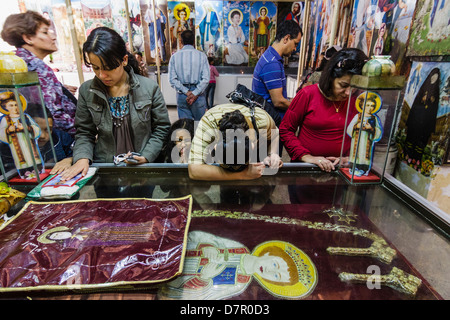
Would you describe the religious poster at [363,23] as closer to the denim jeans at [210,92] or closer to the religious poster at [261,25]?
the religious poster at [261,25]

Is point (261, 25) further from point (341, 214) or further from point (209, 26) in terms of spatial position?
point (341, 214)

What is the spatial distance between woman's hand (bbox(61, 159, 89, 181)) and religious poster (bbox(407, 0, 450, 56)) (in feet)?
8.04

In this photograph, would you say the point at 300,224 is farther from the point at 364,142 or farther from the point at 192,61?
the point at 192,61

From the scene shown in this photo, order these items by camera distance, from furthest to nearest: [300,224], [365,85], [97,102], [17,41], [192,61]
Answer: [192,61]
[17,41]
[97,102]
[365,85]
[300,224]

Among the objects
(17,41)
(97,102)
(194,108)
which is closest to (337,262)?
(97,102)

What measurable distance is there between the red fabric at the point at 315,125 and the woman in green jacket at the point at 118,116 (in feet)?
2.94

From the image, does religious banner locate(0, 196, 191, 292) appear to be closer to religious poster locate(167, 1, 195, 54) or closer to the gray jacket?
the gray jacket

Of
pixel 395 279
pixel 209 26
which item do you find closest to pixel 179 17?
pixel 209 26

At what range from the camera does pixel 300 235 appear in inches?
44.4

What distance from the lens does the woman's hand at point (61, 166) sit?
1585 millimetres

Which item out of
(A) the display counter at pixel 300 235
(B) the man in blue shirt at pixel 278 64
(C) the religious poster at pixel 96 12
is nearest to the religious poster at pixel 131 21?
(C) the religious poster at pixel 96 12

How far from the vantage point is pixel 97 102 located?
1727 mm

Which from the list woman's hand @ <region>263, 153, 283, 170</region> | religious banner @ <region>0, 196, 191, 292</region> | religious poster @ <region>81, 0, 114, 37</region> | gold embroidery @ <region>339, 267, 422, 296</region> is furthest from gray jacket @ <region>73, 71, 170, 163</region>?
religious poster @ <region>81, 0, 114, 37</region>
